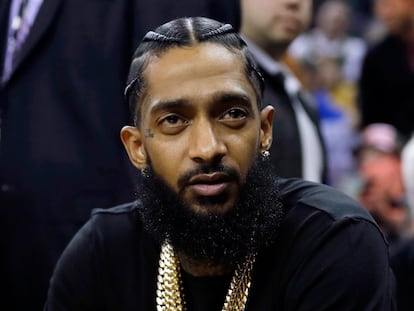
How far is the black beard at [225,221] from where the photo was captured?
7.93 ft

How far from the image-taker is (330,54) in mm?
9914

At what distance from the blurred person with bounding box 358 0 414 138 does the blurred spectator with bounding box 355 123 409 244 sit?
0.70 m

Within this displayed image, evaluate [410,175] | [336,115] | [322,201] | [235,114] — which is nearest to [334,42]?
[336,115]

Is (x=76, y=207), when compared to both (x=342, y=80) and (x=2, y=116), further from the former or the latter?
(x=342, y=80)

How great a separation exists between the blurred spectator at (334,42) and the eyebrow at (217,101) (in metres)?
7.08

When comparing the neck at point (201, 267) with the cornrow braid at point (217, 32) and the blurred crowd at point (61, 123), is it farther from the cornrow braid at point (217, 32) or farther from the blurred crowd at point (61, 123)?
the blurred crowd at point (61, 123)

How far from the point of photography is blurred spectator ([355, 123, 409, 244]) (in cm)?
502

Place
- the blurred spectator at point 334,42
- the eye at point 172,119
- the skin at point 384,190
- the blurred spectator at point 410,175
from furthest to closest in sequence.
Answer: the blurred spectator at point 334,42
the skin at point 384,190
the blurred spectator at point 410,175
the eye at point 172,119

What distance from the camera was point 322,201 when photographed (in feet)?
8.39

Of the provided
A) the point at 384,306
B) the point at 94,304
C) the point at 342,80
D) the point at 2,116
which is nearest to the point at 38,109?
the point at 2,116

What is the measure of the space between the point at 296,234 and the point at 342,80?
22.6 feet

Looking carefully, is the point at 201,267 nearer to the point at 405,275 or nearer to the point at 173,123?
the point at 173,123

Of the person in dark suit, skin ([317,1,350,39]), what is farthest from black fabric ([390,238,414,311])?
skin ([317,1,350,39])

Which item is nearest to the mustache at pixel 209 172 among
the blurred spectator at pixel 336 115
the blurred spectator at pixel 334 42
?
the blurred spectator at pixel 336 115
